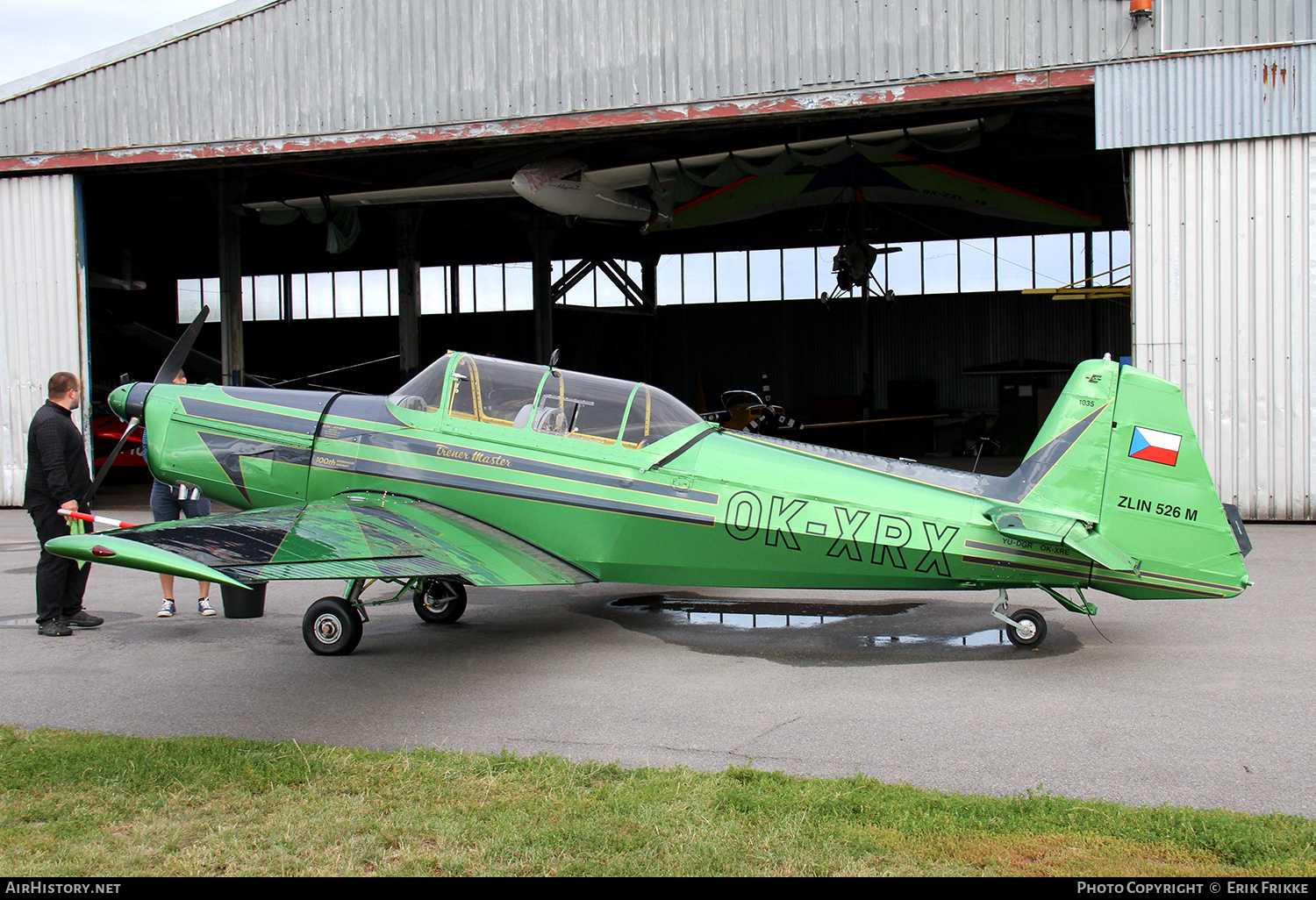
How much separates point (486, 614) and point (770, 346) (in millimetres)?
26281

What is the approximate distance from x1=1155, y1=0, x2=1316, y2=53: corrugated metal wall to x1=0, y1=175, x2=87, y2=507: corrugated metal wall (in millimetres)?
16147

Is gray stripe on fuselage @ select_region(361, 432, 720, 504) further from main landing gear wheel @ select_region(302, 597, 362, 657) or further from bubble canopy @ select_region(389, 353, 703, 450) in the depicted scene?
main landing gear wheel @ select_region(302, 597, 362, 657)

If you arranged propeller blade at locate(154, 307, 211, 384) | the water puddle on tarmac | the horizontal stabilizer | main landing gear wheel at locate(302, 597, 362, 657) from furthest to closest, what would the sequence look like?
propeller blade at locate(154, 307, 211, 384)
the water puddle on tarmac
main landing gear wheel at locate(302, 597, 362, 657)
the horizontal stabilizer

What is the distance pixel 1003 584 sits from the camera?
6.30 meters

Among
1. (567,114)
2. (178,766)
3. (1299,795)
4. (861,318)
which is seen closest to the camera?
(1299,795)

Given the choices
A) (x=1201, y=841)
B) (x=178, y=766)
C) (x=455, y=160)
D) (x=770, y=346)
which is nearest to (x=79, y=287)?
(x=455, y=160)

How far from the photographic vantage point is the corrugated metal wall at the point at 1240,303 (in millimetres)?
12195

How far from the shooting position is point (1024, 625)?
21.6 ft

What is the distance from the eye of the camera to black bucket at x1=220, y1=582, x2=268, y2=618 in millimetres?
7191

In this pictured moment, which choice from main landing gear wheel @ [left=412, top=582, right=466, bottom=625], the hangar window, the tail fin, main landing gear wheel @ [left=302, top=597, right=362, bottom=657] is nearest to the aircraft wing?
main landing gear wheel @ [left=302, top=597, right=362, bottom=657]

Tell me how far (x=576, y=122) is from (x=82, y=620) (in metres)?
9.53

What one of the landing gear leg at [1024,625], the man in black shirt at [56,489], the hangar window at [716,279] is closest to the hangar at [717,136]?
the hangar window at [716,279]

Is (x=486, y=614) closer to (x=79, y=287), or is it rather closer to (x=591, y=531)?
(x=591, y=531)

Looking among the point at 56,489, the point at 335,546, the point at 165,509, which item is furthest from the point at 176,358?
the point at 335,546
